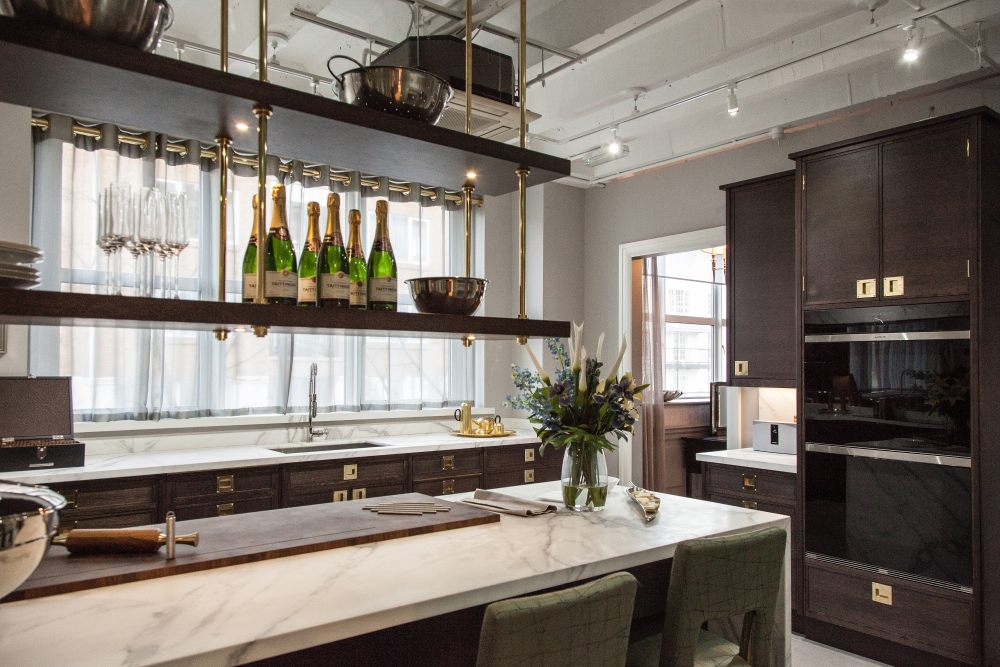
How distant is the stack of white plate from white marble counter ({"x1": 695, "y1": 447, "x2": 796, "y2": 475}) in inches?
130

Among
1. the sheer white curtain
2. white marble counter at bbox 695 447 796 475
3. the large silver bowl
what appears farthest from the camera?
white marble counter at bbox 695 447 796 475

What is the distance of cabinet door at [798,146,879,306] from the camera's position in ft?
10.5

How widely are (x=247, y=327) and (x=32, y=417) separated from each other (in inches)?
81.4

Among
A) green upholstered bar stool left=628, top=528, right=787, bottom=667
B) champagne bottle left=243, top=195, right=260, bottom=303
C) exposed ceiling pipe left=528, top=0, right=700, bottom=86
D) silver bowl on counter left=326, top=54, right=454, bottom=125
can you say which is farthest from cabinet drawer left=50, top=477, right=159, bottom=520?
exposed ceiling pipe left=528, top=0, right=700, bottom=86

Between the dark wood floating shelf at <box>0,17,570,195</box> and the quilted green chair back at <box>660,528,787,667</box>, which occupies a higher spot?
the dark wood floating shelf at <box>0,17,570,195</box>

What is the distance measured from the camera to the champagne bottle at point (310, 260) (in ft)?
5.93

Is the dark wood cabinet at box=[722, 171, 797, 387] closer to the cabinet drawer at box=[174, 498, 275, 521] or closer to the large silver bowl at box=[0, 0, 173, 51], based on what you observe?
the cabinet drawer at box=[174, 498, 275, 521]

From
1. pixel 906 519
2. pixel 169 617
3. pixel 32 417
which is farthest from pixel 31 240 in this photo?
pixel 906 519

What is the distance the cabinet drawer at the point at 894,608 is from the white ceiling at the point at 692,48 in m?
2.25

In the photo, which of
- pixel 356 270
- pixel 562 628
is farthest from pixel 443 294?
pixel 562 628

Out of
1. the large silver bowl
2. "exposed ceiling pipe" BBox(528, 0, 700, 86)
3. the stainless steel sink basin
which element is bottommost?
the stainless steel sink basin

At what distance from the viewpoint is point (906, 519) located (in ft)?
9.94

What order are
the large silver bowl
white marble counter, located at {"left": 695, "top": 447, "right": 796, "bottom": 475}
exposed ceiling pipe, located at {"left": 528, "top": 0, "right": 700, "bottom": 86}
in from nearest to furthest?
the large silver bowl
exposed ceiling pipe, located at {"left": 528, "top": 0, "right": 700, "bottom": 86}
white marble counter, located at {"left": 695, "top": 447, "right": 796, "bottom": 475}

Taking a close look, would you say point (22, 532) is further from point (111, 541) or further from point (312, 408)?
point (312, 408)
